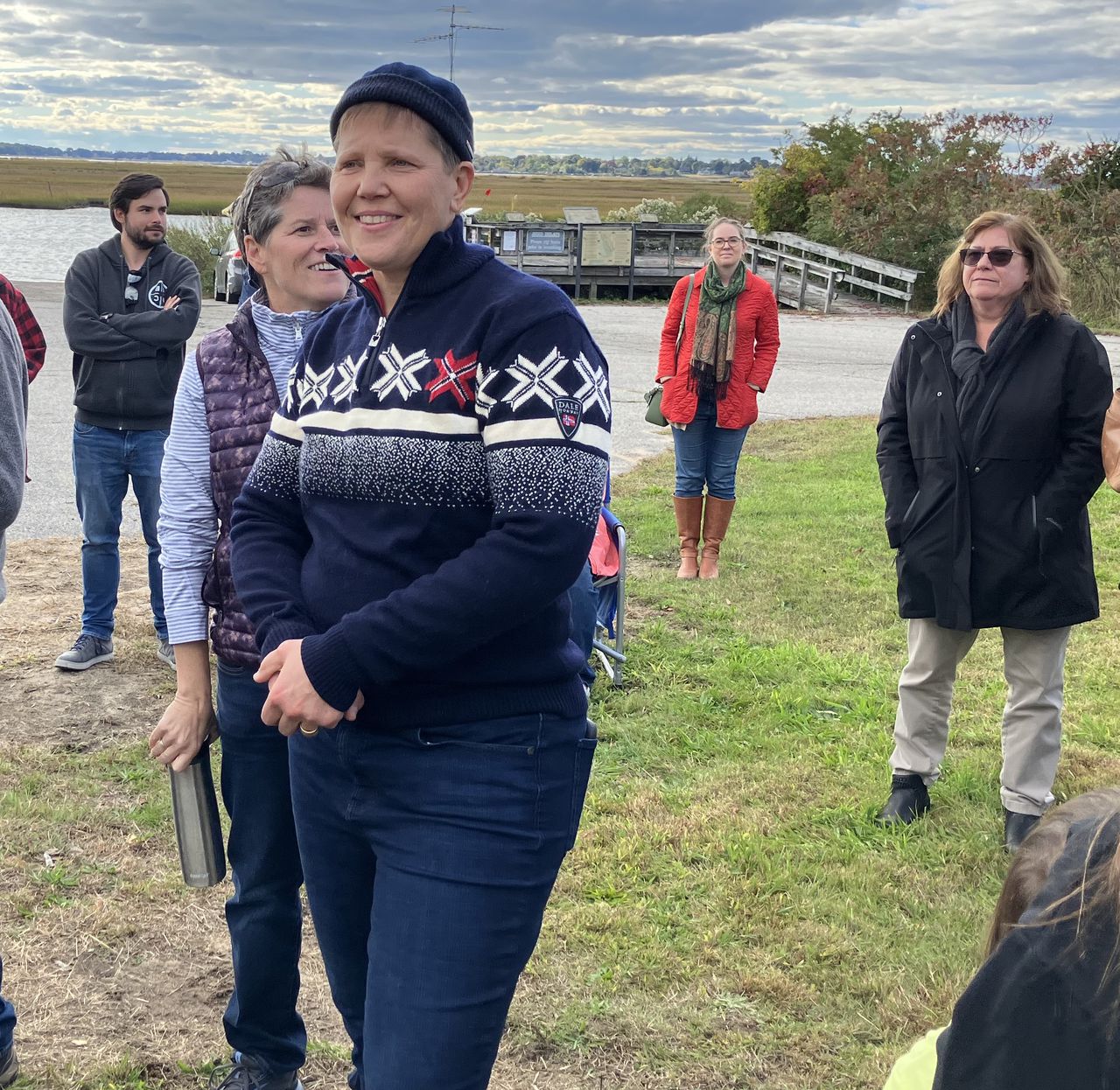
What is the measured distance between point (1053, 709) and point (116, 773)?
11.7 ft

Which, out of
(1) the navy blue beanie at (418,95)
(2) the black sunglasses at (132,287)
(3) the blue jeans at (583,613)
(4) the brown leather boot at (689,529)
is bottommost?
Result: (4) the brown leather boot at (689,529)

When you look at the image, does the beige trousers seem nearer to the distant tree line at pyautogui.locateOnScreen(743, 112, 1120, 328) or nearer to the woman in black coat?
the woman in black coat

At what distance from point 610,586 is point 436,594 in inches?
169

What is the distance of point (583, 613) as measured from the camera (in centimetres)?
222

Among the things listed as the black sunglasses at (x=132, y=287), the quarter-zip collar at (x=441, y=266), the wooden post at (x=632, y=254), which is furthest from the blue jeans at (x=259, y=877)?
the wooden post at (x=632, y=254)

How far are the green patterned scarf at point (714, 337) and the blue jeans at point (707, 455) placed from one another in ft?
0.50

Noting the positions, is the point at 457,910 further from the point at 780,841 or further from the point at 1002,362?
the point at 1002,362

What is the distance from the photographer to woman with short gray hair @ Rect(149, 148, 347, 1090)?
271cm

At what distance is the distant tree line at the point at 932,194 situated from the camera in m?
24.1

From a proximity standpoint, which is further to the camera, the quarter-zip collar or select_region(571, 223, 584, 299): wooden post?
select_region(571, 223, 584, 299): wooden post

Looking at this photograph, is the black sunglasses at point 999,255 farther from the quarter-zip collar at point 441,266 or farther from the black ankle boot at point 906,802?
the quarter-zip collar at point 441,266

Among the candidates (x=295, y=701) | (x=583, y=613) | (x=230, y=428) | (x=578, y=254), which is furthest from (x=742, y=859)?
(x=578, y=254)

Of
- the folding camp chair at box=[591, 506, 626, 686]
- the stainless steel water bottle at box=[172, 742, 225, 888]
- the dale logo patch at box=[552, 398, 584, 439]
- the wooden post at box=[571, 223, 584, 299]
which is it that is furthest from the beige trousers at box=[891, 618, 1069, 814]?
the wooden post at box=[571, 223, 584, 299]

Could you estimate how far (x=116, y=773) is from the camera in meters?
4.96
